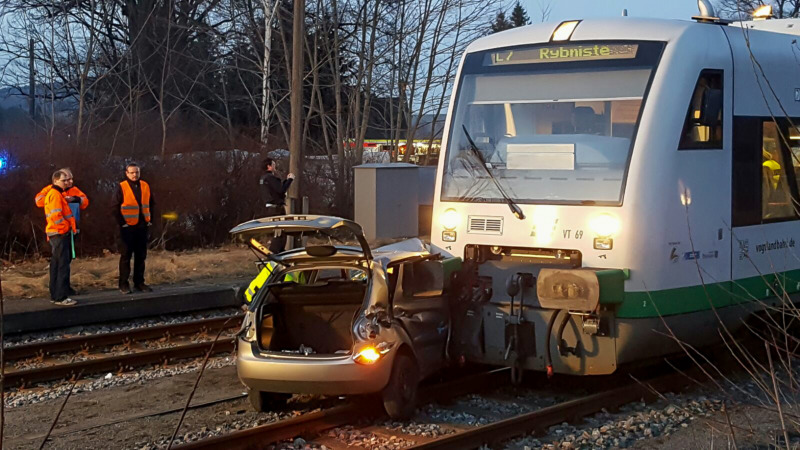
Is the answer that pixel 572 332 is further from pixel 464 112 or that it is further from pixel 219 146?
pixel 219 146

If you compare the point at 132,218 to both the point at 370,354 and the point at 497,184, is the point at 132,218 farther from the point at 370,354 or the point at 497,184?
the point at 370,354

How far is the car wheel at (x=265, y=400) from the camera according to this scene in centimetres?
848

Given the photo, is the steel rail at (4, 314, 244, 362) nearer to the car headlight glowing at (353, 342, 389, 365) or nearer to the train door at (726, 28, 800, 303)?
the car headlight glowing at (353, 342, 389, 365)

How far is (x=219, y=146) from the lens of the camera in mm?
24234

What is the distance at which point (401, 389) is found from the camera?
8172 mm

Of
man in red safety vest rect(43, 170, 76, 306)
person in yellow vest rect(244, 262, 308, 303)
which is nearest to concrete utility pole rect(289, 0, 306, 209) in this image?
man in red safety vest rect(43, 170, 76, 306)

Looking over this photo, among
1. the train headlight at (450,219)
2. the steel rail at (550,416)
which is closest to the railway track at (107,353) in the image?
the train headlight at (450,219)

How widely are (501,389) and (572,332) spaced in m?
1.35

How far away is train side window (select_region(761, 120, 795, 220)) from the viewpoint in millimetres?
9812

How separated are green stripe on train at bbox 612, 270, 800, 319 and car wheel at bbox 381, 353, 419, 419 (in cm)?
172

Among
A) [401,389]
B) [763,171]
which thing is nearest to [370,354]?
[401,389]

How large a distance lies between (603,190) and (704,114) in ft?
3.92

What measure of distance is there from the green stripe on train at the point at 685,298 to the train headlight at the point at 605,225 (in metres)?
0.47

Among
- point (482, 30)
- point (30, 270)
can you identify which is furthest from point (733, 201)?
point (482, 30)
